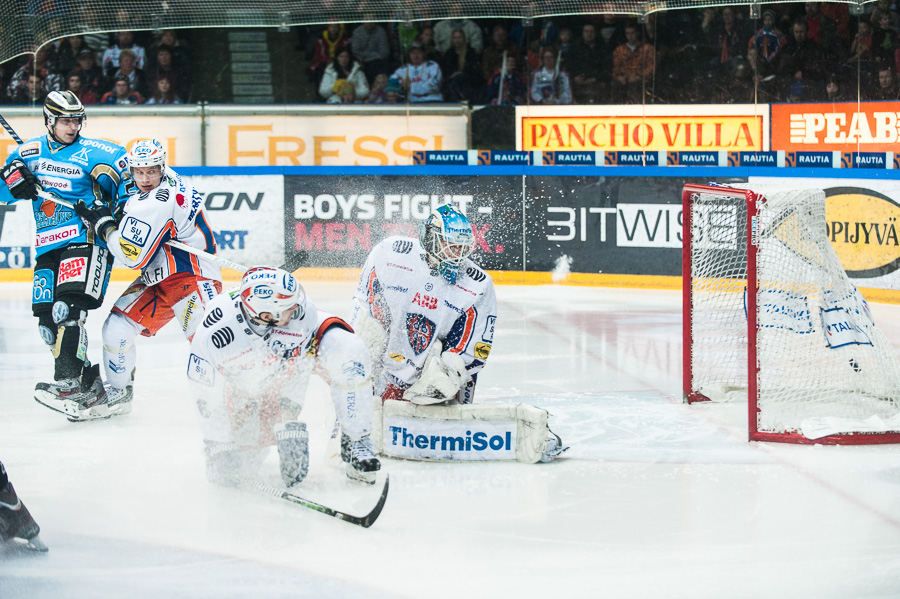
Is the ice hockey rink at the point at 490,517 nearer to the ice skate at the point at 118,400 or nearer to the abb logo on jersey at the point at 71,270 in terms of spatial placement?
the ice skate at the point at 118,400

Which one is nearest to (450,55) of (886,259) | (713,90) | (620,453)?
(713,90)

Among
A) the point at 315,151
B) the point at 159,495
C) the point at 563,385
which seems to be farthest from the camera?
the point at 315,151

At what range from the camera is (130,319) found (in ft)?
15.1

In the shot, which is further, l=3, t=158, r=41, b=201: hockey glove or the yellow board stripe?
the yellow board stripe

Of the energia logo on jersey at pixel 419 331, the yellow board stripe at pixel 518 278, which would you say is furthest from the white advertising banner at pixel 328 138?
the energia logo on jersey at pixel 419 331

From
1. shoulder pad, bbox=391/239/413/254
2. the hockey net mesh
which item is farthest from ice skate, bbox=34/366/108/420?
the hockey net mesh

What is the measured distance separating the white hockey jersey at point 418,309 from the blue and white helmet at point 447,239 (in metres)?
0.07

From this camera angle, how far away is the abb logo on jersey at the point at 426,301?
3939 millimetres

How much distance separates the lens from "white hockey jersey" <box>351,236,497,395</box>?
3.92 meters

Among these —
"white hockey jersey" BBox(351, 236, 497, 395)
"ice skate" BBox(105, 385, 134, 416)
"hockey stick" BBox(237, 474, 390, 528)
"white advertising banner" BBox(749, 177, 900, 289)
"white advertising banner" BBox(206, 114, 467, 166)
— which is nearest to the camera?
"hockey stick" BBox(237, 474, 390, 528)

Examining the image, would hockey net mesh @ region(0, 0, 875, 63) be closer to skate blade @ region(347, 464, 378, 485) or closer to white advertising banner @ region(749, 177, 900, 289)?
white advertising banner @ region(749, 177, 900, 289)

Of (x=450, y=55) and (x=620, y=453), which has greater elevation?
(x=450, y=55)

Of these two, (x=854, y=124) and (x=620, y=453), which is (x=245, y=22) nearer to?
(x=854, y=124)

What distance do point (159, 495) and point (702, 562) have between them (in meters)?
1.64
